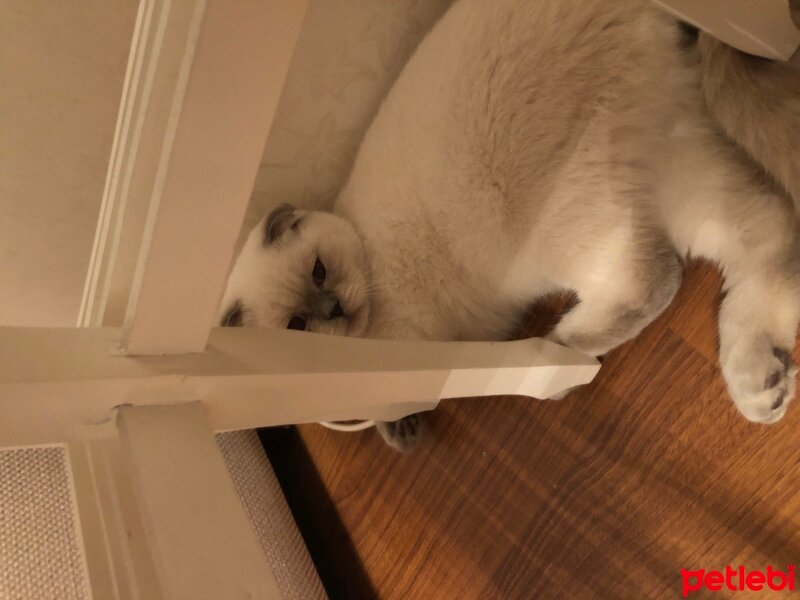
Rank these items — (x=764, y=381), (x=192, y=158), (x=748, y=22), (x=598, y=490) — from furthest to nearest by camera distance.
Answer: (x=598, y=490)
(x=764, y=381)
(x=748, y=22)
(x=192, y=158)

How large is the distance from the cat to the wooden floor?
0.07 metres

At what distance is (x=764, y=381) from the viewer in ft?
2.67

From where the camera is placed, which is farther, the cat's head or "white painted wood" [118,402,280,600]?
the cat's head

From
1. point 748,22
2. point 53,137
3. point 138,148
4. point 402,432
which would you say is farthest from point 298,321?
point 748,22

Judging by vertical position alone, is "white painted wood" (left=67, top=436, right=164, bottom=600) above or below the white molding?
below

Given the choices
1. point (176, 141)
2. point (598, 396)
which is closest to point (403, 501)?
point (598, 396)

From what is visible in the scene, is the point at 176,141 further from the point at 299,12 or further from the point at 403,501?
the point at 403,501

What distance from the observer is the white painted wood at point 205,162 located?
0.36 m

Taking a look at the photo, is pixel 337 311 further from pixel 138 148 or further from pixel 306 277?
pixel 138 148

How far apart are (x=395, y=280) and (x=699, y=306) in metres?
0.52

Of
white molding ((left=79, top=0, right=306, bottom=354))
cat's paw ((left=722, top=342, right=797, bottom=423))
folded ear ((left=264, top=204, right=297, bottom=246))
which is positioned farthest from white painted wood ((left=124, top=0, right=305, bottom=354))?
cat's paw ((left=722, top=342, right=797, bottom=423))

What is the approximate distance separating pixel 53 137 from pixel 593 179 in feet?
2.68

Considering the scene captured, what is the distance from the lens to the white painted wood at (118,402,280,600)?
1.32 feet

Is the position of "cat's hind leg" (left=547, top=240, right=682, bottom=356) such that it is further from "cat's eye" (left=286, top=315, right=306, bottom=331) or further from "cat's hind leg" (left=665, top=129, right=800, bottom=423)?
"cat's eye" (left=286, top=315, right=306, bottom=331)
